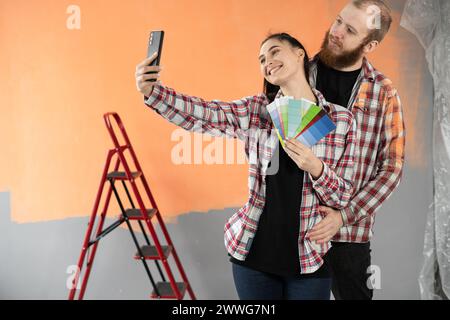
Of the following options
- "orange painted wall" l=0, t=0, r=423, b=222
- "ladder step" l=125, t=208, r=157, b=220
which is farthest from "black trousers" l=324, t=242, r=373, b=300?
"ladder step" l=125, t=208, r=157, b=220

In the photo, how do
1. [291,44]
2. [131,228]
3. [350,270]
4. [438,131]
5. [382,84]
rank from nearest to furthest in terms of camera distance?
[291,44]
[382,84]
[350,270]
[438,131]
[131,228]

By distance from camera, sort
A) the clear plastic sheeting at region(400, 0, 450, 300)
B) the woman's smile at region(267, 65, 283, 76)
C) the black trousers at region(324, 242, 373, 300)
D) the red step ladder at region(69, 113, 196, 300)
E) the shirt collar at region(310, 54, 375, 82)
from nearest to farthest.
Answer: the woman's smile at region(267, 65, 283, 76) → the shirt collar at region(310, 54, 375, 82) → the black trousers at region(324, 242, 373, 300) → the clear plastic sheeting at region(400, 0, 450, 300) → the red step ladder at region(69, 113, 196, 300)

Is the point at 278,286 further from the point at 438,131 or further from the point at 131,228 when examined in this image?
the point at 438,131

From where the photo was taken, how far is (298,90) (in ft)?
5.10

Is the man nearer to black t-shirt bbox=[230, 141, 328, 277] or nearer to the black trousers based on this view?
the black trousers

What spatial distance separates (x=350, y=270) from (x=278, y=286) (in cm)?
46

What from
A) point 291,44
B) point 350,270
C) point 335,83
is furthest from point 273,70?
point 350,270

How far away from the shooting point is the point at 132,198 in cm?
262

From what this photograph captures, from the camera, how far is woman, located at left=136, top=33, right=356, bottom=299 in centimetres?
144

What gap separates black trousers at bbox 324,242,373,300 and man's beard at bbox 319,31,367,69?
0.65 metres

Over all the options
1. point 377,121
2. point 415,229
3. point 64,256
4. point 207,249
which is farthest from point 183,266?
point 377,121
